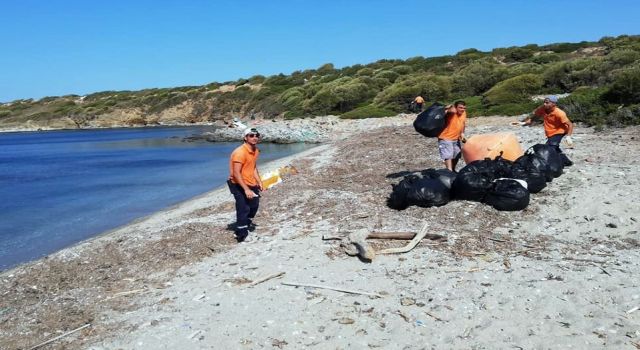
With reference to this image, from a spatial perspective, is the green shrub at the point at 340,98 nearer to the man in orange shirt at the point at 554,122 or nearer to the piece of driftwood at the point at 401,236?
the man in orange shirt at the point at 554,122

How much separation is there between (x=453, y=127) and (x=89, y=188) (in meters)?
13.5

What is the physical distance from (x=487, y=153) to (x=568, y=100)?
10450mm

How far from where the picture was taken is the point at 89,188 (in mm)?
18016

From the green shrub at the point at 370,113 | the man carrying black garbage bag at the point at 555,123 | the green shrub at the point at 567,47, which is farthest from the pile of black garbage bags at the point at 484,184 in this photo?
the green shrub at the point at 567,47

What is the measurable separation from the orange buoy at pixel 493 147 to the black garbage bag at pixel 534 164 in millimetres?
551

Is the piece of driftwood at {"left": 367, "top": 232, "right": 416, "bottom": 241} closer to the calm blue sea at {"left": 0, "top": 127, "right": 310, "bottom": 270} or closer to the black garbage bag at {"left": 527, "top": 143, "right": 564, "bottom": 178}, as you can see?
the black garbage bag at {"left": 527, "top": 143, "right": 564, "bottom": 178}

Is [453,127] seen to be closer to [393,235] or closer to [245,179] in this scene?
[393,235]

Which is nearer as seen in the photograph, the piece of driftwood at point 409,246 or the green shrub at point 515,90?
the piece of driftwood at point 409,246

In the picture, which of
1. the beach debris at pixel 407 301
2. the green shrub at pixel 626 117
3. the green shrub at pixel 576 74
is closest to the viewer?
the beach debris at pixel 407 301

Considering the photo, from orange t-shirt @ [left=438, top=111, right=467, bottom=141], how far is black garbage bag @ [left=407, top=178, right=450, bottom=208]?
158 cm

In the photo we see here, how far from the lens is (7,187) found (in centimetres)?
1947

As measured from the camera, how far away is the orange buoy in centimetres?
918

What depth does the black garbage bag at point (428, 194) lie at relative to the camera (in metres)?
7.83

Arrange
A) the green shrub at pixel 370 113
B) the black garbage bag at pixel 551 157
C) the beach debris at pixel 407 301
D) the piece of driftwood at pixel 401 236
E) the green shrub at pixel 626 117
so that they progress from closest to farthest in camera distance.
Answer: the beach debris at pixel 407 301, the piece of driftwood at pixel 401 236, the black garbage bag at pixel 551 157, the green shrub at pixel 626 117, the green shrub at pixel 370 113
